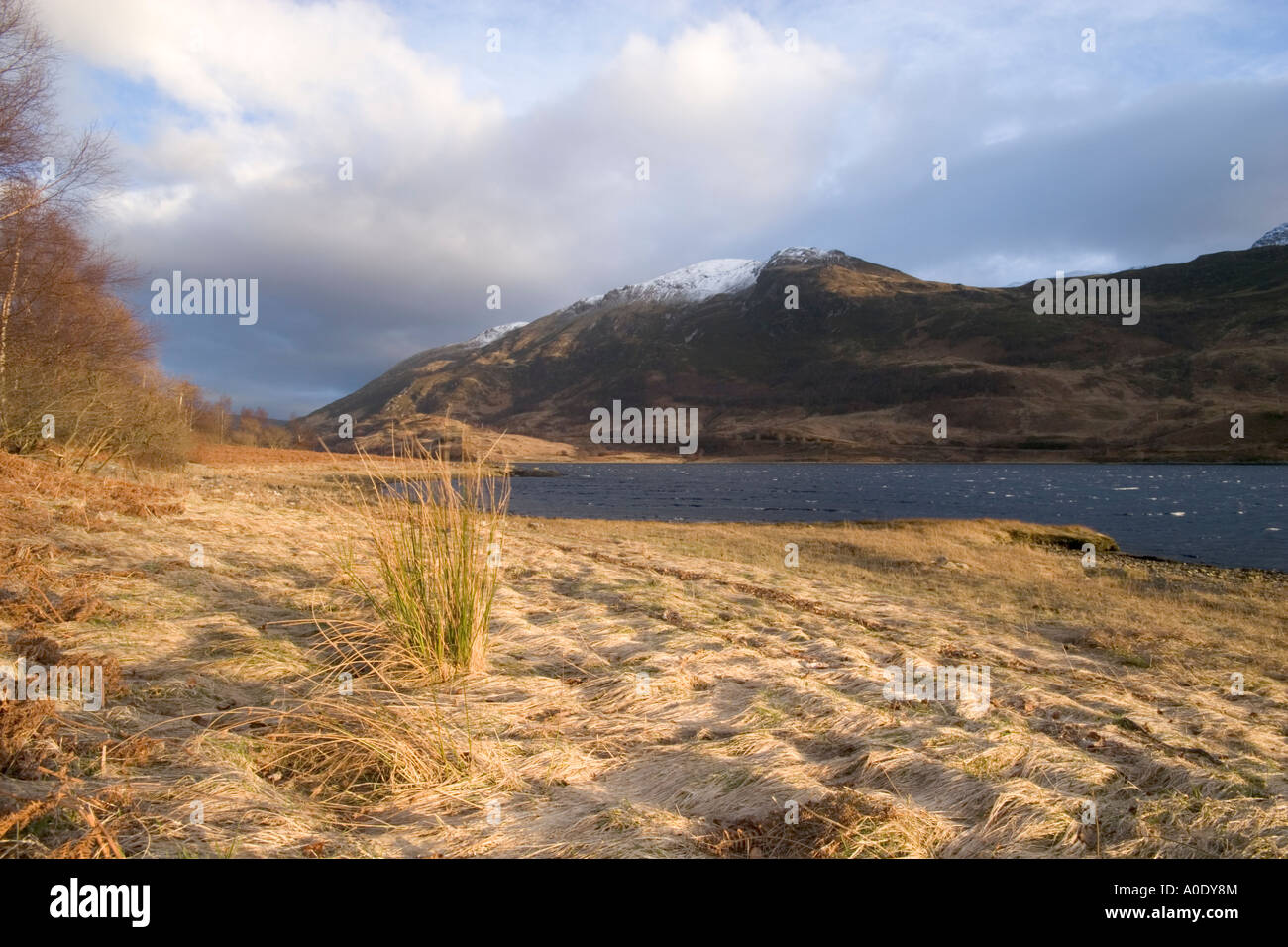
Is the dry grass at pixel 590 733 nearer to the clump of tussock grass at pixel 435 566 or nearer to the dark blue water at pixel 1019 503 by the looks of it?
the clump of tussock grass at pixel 435 566

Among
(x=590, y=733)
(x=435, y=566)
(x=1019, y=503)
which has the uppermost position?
(x=435, y=566)

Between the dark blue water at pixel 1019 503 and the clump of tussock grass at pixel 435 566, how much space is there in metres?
26.7

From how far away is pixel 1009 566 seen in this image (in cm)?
1880

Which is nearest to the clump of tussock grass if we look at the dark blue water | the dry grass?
the dry grass

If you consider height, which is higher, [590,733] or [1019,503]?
[590,733]

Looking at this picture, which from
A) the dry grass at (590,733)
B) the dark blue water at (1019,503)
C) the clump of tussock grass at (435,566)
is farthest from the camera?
the dark blue water at (1019,503)

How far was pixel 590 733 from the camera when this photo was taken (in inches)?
182

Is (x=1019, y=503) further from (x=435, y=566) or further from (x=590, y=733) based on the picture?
(x=590, y=733)

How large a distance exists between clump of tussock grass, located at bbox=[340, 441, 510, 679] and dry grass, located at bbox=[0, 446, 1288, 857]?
23 cm

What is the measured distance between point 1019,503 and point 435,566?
47.9 m

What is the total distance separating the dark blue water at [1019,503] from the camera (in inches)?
1142

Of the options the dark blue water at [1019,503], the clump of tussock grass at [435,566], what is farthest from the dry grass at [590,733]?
the dark blue water at [1019,503]

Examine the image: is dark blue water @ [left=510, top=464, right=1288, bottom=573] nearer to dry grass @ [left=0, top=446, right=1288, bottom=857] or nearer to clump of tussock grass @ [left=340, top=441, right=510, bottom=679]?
dry grass @ [left=0, top=446, right=1288, bottom=857]

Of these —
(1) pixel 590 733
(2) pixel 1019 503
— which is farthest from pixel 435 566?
(2) pixel 1019 503
